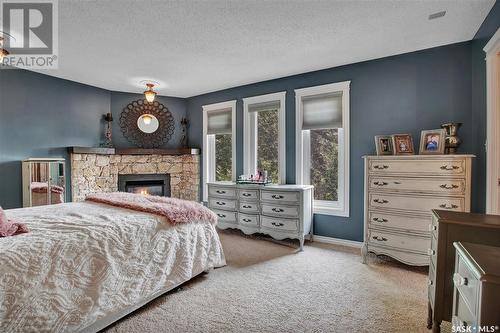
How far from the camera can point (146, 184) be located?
5.18m

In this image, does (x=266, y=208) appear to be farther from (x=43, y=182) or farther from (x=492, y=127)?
(x=43, y=182)

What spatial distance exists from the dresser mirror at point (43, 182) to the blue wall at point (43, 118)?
211mm

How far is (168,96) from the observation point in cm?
534

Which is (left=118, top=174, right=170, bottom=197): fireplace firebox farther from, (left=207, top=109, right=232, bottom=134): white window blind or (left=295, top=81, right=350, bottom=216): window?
(left=295, top=81, right=350, bottom=216): window

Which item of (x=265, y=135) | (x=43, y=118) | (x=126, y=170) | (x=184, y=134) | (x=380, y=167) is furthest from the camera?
(x=184, y=134)

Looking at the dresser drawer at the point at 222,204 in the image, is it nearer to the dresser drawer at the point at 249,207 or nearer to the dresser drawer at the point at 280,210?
the dresser drawer at the point at 249,207

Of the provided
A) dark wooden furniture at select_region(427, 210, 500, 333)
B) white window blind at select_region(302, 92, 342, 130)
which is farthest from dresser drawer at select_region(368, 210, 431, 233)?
white window blind at select_region(302, 92, 342, 130)

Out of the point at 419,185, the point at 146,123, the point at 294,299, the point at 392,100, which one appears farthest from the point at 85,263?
the point at 146,123

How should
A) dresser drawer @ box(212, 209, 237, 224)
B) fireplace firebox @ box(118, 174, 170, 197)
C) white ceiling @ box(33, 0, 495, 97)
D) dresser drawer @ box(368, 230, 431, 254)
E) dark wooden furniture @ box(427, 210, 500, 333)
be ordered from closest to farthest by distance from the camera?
dark wooden furniture @ box(427, 210, 500, 333) → white ceiling @ box(33, 0, 495, 97) → dresser drawer @ box(368, 230, 431, 254) → dresser drawer @ box(212, 209, 237, 224) → fireplace firebox @ box(118, 174, 170, 197)

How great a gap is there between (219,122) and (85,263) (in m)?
3.60

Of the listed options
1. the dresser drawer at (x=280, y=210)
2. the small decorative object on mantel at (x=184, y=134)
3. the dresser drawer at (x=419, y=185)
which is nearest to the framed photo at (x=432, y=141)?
the dresser drawer at (x=419, y=185)

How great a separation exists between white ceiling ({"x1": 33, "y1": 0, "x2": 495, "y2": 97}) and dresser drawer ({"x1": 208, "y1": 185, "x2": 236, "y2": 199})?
176 cm

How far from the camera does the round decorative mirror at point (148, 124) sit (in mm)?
5107

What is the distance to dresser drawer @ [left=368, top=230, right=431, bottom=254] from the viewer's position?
103 inches
